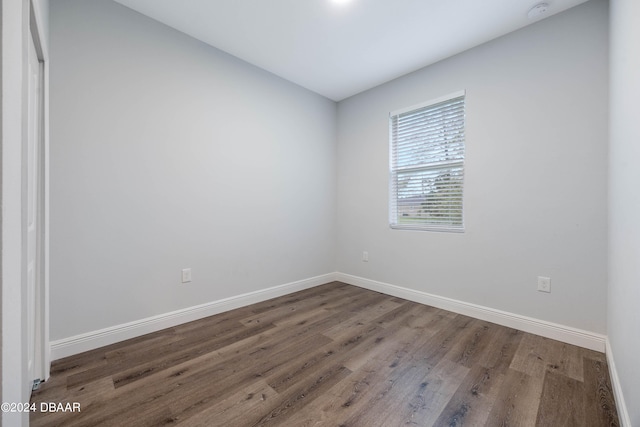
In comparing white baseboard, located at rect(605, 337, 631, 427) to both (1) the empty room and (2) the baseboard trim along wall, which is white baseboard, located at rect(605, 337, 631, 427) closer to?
(1) the empty room

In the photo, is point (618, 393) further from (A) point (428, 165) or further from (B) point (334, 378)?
(A) point (428, 165)

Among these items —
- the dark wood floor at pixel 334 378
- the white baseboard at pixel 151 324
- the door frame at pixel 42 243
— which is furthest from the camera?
the white baseboard at pixel 151 324

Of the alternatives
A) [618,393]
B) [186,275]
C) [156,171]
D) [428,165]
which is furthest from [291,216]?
[618,393]

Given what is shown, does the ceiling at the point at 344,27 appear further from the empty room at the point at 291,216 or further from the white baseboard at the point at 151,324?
the white baseboard at the point at 151,324

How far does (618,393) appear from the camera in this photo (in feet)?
4.42

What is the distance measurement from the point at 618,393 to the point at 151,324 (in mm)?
3038

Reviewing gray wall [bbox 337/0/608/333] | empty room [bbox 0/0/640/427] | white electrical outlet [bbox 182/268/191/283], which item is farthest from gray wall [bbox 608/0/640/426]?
white electrical outlet [bbox 182/268/191/283]

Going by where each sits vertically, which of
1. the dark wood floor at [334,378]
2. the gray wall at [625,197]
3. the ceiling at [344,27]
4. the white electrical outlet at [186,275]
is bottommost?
the dark wood floor at [334,378]

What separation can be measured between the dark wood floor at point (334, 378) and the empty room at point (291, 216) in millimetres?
15

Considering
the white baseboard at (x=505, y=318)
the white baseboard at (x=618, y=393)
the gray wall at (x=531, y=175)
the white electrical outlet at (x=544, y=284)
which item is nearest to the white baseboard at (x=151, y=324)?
the white baseboard at (x=505, y=318)

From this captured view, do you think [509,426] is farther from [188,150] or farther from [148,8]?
[148,8]

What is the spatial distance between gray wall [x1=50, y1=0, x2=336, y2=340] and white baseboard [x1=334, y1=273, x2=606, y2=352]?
52.9 inches

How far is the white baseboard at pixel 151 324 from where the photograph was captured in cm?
184

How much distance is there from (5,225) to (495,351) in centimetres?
264
